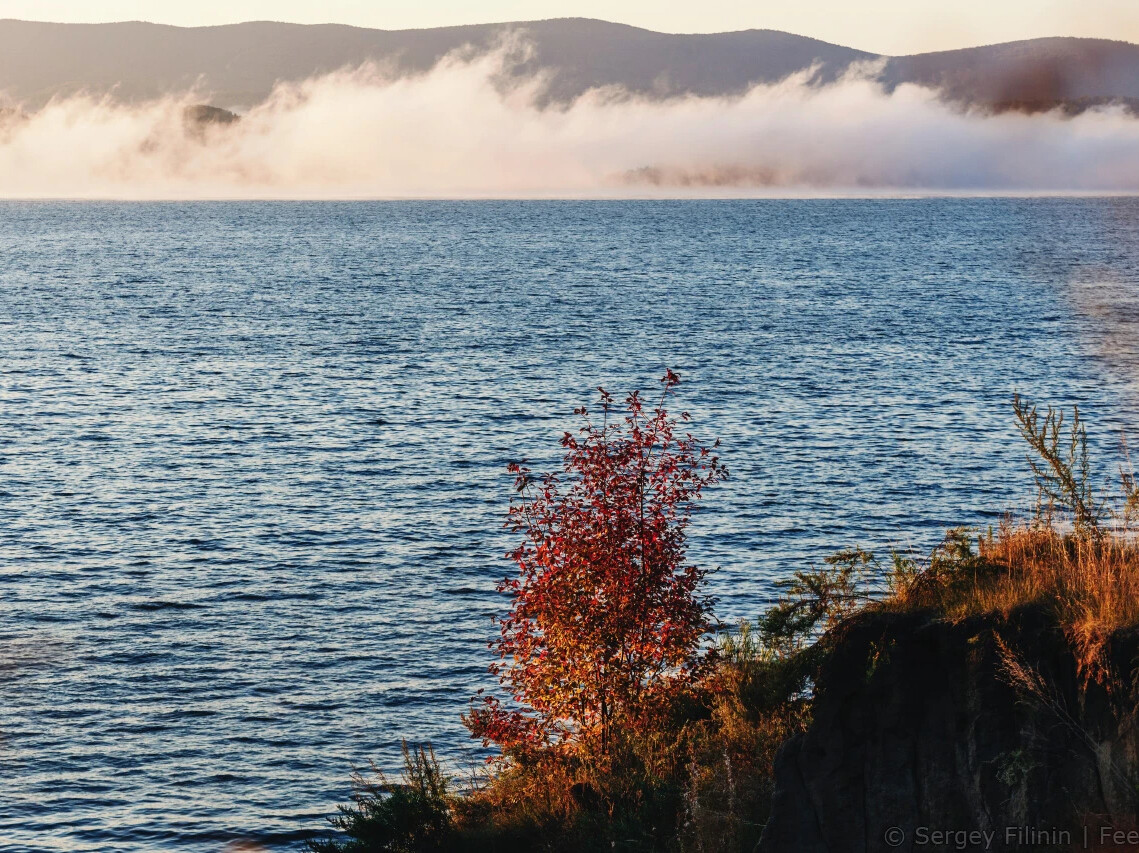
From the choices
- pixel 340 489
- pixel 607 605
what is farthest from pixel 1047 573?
pixel 340 489

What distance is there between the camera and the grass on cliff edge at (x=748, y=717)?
58.6 ft

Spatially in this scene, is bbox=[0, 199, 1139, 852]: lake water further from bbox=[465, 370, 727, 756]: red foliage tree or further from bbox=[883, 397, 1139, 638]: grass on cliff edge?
bbox=[465, 370, 727, 756]: red foliage tree

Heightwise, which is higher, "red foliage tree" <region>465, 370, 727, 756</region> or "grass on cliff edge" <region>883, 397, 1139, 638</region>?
"grass on cliff edge" <region>883, 397, 1139, 638</region>

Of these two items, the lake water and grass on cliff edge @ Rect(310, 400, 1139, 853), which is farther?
the lake water

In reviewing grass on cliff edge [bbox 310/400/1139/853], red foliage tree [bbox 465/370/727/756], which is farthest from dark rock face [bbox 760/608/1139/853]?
red foliage tree [bbox 465/370/727/756]

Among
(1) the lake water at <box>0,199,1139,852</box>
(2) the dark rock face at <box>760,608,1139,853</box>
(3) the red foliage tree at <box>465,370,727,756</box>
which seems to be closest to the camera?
(2) the dark rock face at <box>760,608,1139,853</box>

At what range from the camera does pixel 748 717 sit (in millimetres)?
24391

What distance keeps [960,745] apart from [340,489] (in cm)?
4780

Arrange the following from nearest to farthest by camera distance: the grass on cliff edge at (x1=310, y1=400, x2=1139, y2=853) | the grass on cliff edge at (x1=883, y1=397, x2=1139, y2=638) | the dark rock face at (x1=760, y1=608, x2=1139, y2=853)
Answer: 1. the dark rock face at (x1=760, y1=608, x2=1139, y2=853)
2. the grass on cliff edge at (x1=883, y1=397, x2=1139, y2=638)
3. the grass on cliff edge at (x1=310, y1=400, x2=1139, y2=853)

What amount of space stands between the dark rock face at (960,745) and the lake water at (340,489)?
16.1ft

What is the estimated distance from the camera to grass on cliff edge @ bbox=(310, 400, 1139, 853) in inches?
704

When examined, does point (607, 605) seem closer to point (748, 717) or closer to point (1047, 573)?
point (748, 717)

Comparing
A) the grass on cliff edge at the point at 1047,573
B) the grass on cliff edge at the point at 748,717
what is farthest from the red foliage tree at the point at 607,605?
the grass on cliff edge at the point at 1047,573

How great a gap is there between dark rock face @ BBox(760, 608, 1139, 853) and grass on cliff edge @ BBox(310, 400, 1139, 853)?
0.48 metres
